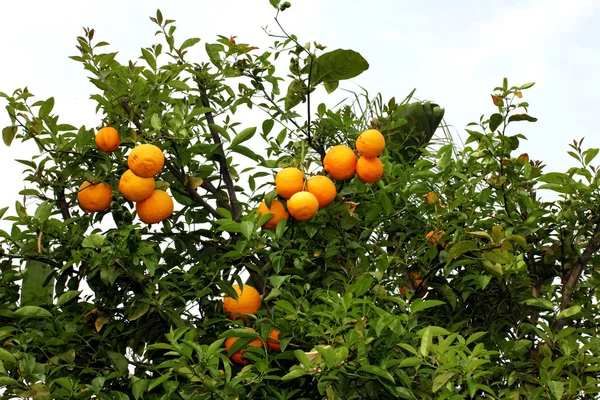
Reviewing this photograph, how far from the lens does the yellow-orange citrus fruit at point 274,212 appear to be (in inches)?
99.5

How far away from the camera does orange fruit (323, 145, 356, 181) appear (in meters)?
2.56

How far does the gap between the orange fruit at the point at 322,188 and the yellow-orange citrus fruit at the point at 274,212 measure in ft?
0.44

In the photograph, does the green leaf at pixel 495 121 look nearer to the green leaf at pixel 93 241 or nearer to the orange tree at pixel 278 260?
the orange tree at pixel 278 260

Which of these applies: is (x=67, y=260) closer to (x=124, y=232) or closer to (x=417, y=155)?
(x=124, y=232)

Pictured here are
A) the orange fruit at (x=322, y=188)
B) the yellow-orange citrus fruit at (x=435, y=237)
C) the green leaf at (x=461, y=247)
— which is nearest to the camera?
the green leaf at (x=461, y=247)

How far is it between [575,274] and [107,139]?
1.79 meters

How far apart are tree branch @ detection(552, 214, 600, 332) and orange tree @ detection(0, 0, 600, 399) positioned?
1 centimetres

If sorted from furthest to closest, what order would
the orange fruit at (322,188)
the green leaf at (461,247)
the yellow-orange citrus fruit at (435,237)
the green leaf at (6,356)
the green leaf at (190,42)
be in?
the green leaf at (190,42)
the yellow-orange citrus fruit at (435,237)
the orange fruit at (322,188)
the green leaf at (461,247)
the green leaf at (6,356)

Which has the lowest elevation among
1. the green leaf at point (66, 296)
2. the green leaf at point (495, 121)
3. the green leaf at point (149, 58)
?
the green leaf at point (66, 296)

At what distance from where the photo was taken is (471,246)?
7.74 ft

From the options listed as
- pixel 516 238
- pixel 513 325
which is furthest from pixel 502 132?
pixel 513 325

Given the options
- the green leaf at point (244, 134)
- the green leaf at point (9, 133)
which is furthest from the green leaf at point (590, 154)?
the green leaf at point (9, 133)

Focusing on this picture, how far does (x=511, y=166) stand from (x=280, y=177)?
38.5 inches

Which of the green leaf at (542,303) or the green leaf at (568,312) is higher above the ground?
the green leaf at (542,303)
